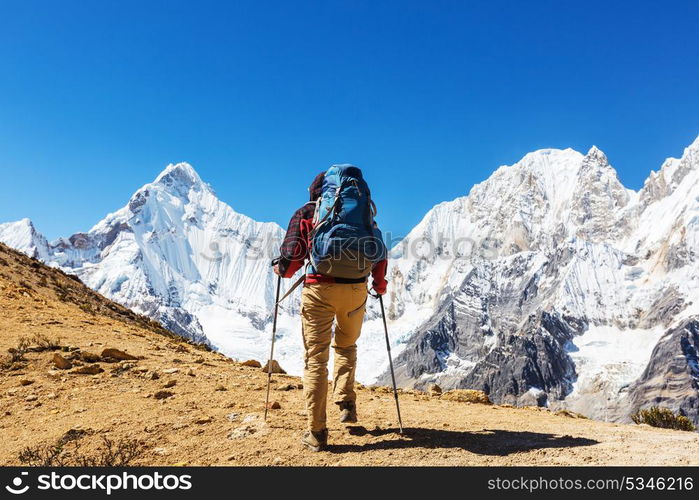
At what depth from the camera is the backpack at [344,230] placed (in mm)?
6418

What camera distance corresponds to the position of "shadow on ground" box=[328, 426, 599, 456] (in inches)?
244

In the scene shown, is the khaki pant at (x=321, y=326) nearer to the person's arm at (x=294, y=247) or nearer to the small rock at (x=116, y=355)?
the person's arm at (x=294, y=247)

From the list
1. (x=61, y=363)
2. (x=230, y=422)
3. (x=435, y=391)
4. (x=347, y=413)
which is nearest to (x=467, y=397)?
(x=435, y=391)

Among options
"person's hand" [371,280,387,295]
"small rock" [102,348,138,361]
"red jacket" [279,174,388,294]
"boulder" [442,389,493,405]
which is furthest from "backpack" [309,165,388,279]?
"small rock" [102,348,138,361]

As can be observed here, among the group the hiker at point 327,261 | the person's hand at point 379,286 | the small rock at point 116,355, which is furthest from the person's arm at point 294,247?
the small rock at point 116,355

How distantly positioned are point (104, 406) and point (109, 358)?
2.79 m

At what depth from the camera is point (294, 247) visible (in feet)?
22.3

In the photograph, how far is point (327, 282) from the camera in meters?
6.56

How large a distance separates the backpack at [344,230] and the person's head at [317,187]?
22cm

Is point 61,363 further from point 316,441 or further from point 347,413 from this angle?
point 316,441

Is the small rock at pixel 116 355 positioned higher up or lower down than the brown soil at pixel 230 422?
higher up

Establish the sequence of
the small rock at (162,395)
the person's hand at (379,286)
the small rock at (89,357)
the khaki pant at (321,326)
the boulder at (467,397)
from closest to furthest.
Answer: the khaki pant at (321,326) < the person's hand at (379,286) < the small rock at (162,395) < the small rock at (89,357) < the boulder at (467,397)
